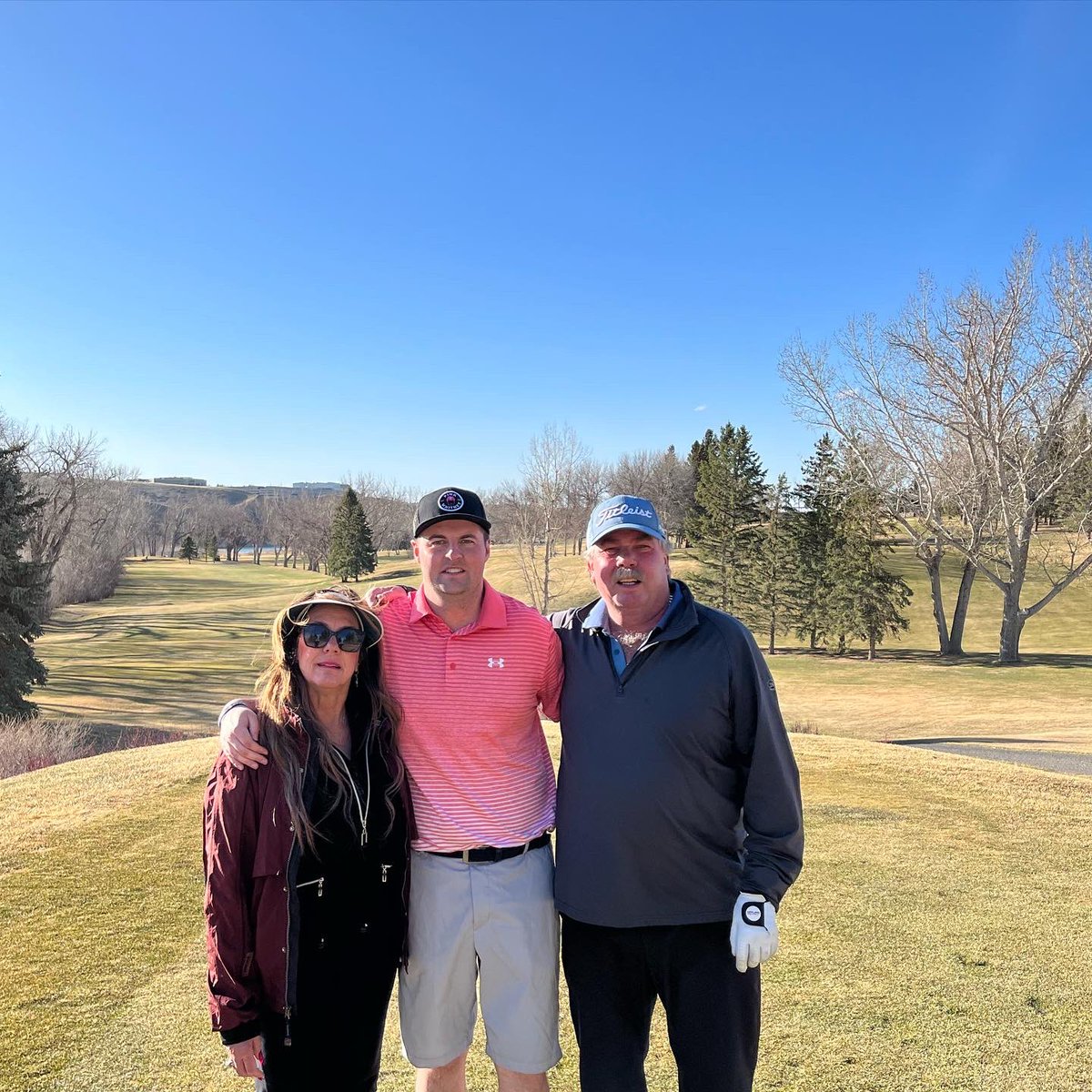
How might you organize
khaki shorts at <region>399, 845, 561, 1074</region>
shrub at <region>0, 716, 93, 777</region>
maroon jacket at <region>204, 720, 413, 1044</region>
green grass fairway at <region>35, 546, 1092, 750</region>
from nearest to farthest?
maroon jacket at <region>204, 720, 413, 1044</region>
khaki shorts at <region>399, 845, 561, 1074</region>
shrub at <region>0, 716, 93, 777</region>
green grass fairway at <region>35, 546, 1092, 750</region>

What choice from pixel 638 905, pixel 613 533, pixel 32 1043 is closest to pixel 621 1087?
pixel 638 905

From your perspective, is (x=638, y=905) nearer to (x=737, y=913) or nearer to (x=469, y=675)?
(x=737, y=913)

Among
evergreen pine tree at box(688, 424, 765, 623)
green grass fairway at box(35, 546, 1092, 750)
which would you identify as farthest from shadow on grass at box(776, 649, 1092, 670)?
evergreen pine tree at box(688, 424, 765, 623)

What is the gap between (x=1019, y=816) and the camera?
7.47 metres

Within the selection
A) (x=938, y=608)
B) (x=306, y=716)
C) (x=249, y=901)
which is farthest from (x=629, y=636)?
(x=938, y=608)

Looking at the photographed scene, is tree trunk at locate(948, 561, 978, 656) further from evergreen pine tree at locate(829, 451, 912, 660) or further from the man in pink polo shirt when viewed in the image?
the man in pink polo shirt

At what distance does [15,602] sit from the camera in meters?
18.2

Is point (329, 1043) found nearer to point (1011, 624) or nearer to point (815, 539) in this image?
point (1011, 624)

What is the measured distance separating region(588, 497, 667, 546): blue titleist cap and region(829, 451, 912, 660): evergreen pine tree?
3578cm

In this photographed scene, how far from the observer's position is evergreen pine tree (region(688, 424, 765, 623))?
42.9 metres

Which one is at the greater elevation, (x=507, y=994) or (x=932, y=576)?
(x=932, y=576)

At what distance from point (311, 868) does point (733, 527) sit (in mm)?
43421

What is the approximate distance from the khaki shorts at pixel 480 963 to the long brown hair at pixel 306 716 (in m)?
0.48

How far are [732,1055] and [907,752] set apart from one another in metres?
9.04
